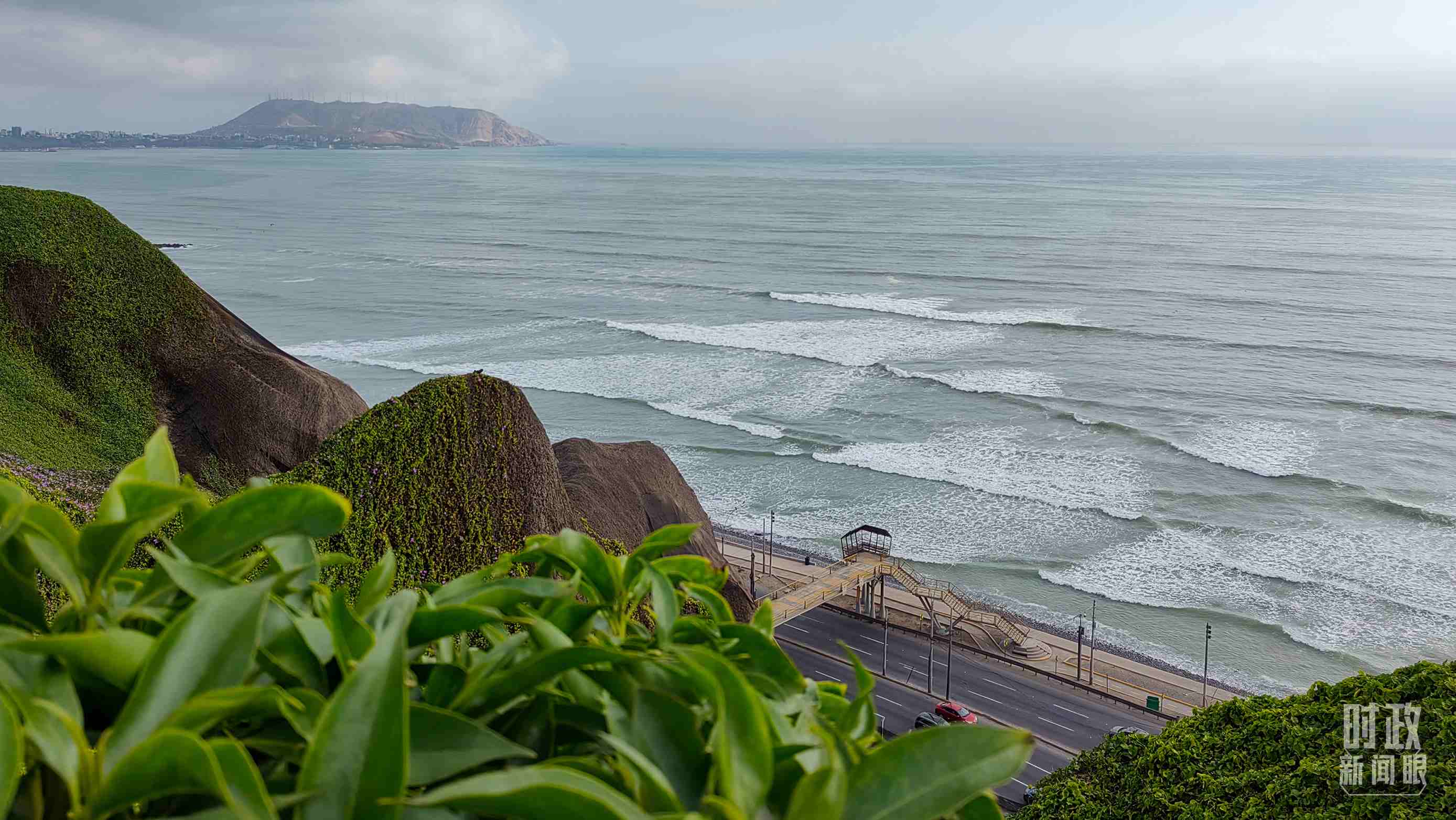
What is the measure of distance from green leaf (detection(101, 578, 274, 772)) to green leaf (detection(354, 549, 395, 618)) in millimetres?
321

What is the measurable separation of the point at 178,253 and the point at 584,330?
148ft

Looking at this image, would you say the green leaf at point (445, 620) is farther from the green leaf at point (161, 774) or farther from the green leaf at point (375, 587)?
the green leaf at point (161, 774)

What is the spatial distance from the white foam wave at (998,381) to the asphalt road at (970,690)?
1969 cm

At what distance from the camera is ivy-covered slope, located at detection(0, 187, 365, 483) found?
68.6 ft

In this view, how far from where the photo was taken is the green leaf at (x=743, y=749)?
1.17 meters

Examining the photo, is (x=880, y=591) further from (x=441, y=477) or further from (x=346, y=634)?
(x=346, y=634)

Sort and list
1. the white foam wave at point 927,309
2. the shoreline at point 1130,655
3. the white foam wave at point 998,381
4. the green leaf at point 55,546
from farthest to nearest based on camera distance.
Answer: the white foam wave at point 927,309 < the white foam wave at point 998,381 < the shoreline at point 1130,655 < the green leaf at point 55,546

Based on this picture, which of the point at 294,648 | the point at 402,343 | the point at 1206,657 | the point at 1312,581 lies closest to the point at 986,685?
the point at 1206,657

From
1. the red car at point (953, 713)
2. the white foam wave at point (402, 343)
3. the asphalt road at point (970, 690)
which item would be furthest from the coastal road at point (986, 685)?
the white foam wave at point (402, 343)

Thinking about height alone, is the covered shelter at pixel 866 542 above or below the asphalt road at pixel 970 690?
above

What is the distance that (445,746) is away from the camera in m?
1.18

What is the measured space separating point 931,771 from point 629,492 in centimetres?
2178

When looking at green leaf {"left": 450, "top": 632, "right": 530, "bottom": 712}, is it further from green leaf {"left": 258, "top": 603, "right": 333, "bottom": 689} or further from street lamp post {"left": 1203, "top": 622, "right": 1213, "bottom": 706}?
street lamp post {"left": 1203, "top": 622, "right": 1213, "bottom": 706}

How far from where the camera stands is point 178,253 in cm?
8238
